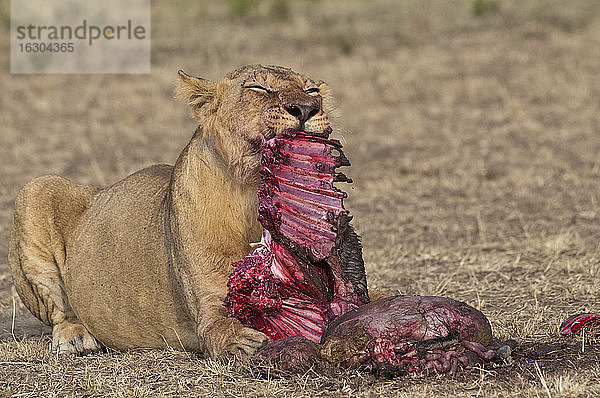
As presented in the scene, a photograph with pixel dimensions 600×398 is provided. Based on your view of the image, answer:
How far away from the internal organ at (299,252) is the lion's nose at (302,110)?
3.4 inches

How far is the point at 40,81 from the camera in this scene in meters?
14.3

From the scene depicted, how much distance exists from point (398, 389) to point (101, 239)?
209cm

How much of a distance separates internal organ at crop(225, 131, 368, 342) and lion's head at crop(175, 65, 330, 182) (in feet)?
0.41

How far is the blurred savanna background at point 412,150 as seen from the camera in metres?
4.56

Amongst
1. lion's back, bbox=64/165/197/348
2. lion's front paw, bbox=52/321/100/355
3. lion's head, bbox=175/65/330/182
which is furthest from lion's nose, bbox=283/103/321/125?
lion's front paw, bbox=52/321/100/355

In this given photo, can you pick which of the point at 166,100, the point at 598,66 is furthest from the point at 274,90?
the point at 598,66

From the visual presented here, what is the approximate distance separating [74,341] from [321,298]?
5.51 ft

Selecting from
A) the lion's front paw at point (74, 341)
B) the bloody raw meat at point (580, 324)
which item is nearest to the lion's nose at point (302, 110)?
the bloody raw meat at point (580, 324)

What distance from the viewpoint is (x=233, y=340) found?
14.3 feet

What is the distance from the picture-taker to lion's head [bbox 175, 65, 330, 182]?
14.4 ft

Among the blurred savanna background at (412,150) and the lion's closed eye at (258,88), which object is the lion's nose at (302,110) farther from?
the blurred savanna background at (412,150)

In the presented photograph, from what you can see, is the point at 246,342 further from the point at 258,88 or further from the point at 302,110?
the point at 258,88

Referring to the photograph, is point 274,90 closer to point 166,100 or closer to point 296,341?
point 296,341

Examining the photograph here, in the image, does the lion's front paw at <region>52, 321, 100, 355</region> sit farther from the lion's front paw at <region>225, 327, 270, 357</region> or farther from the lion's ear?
the lion's ear
